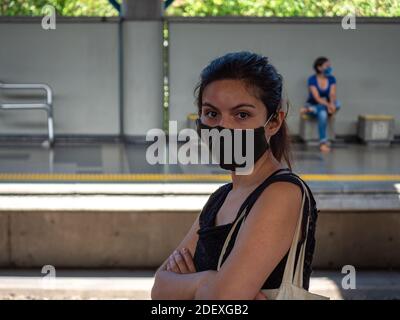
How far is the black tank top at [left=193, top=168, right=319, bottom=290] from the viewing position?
1.86 metres

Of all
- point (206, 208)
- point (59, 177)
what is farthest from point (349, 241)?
point (206, 208)

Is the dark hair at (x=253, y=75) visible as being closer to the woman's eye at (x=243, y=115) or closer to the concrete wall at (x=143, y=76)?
the woman's eye at (x=243, y=115)

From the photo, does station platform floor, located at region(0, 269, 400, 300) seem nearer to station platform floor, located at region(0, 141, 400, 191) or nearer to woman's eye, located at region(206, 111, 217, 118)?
station platform floor, located at region(0, 141, 400, 191)

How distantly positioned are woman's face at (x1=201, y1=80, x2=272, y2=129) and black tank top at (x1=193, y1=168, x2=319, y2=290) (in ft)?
0.50

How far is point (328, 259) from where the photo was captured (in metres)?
6.68

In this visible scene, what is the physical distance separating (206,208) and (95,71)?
901cm

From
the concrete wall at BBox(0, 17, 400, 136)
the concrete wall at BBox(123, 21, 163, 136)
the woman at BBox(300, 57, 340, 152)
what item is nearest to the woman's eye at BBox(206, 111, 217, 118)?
the woman at BBox(300, 57, 340, 152)

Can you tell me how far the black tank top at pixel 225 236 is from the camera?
6.10ft

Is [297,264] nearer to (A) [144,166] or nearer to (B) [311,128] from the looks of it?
(A) [144,166]

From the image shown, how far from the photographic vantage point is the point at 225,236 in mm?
1957

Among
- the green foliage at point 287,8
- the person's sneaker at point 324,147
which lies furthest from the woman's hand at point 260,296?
the green foliage at point 287,8

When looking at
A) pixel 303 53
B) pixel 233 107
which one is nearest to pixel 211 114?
pixel 233 107
